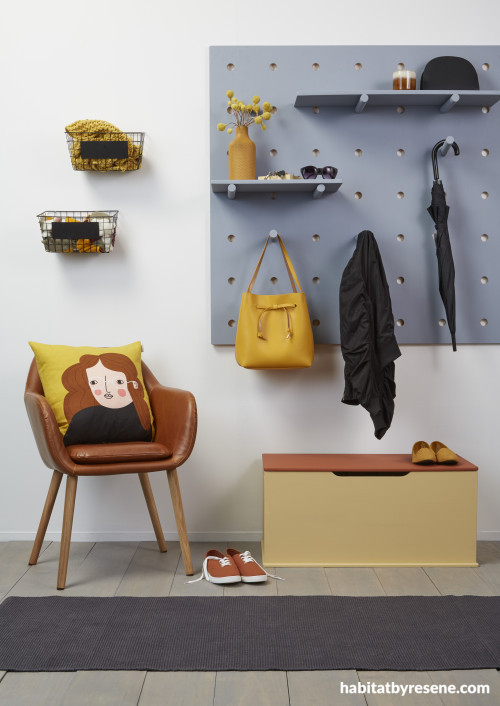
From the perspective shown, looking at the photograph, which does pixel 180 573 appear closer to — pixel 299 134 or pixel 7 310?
pixel 7 310

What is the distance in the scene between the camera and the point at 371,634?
6.74 feet

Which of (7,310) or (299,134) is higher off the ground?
(299,134)

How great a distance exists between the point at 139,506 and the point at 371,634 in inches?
49.6

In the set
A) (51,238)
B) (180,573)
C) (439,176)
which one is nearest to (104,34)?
(51,238)

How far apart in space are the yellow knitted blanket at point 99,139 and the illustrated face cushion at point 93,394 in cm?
73

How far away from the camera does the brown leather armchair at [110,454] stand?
2404 mm

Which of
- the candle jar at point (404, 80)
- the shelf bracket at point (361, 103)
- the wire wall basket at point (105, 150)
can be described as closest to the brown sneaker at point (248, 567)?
the wire wall basket at point (105, 150)

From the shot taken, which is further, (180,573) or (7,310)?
(7,310)

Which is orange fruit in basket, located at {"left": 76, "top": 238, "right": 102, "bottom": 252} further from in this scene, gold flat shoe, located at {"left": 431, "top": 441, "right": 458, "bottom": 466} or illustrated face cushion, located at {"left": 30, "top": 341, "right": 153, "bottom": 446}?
gold flat shoe, located at {"left": 431, "top": 441, "right": 458, "bottom": 466}

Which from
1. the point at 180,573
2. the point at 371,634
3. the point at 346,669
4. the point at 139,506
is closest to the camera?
the point at 346,669

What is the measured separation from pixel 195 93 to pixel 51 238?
84cm

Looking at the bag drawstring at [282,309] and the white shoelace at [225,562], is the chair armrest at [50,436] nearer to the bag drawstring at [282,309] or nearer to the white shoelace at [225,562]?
the white shoelace at [225,562]

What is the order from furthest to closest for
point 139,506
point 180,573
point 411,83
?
1. point 139,506
2. point 411,83
3. point 180,573

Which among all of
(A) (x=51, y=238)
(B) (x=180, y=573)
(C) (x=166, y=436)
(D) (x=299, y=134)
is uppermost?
(D) (x=299, y=134)
